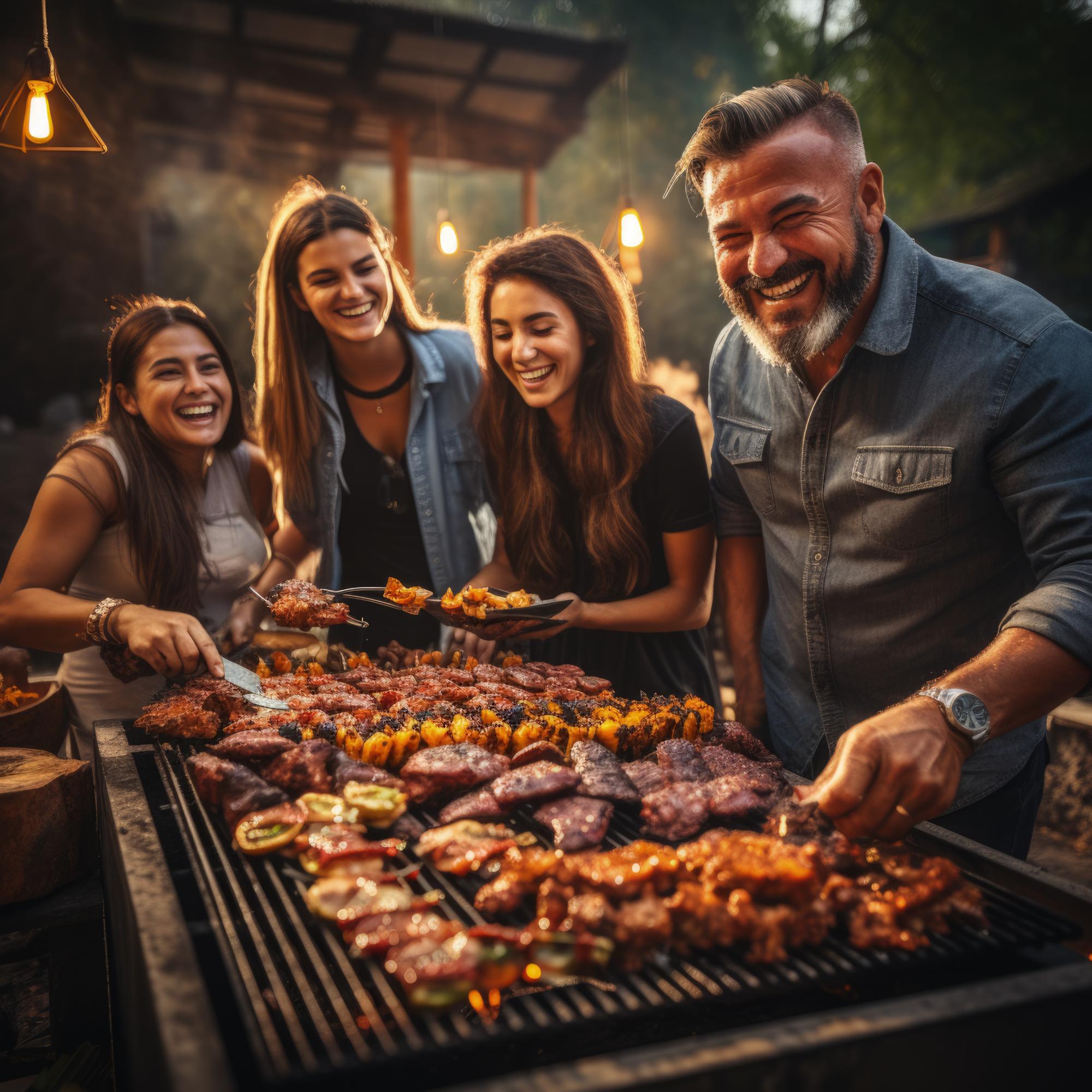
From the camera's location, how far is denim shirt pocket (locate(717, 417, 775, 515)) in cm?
299

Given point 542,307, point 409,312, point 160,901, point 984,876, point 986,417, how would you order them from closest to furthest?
point 160,901 → point 984,876 → point 986,417 → point 542,307 → point 409,312

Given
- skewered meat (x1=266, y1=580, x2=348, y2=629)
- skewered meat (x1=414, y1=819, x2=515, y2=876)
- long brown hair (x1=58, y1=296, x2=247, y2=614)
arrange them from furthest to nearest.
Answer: long brown hair (x1=58, y1=296, x2=247, y2=614), skewered meat (x1=266, y1=580, x2=348, y2=629), skewered meat (x1=414, y1=819, x2=515, y2=876)

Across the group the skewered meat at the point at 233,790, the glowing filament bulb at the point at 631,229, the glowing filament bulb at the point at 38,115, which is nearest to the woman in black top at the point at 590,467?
the skewered meat at the point at 233,790

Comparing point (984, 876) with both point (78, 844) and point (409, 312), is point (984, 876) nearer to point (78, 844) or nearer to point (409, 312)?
point (78, 844)

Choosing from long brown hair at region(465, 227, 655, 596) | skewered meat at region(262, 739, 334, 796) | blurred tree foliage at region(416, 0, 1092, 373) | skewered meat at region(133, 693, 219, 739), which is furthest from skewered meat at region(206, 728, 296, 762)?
blurred tree foliage at region(416, 0, 1092, 373)

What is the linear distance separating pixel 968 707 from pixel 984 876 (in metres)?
0.38

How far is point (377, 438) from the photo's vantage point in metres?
4.21

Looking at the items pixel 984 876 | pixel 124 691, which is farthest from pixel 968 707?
pixel 124 691

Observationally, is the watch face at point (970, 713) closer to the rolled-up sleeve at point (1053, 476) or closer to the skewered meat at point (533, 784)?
the rolled-up sleeve at point (1053, 476)

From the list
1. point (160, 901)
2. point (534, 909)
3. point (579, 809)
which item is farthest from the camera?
point (579, 809)

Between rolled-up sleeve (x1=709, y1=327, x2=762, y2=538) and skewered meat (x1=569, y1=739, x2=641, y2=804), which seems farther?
rolled-up sleeve (x1=709, y1=327, x2=762, y2=538)

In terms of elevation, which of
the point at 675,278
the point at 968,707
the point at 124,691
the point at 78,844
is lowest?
the point at 78,844

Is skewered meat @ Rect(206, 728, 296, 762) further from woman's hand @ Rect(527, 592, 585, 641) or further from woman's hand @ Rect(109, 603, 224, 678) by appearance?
woman's hand @ Rect(527, 592, 585, 641)

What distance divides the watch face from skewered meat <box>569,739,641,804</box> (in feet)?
2.58
